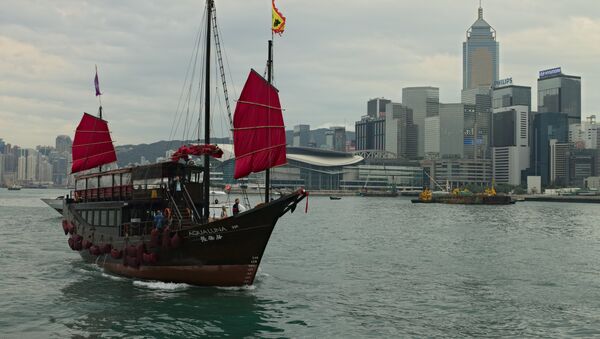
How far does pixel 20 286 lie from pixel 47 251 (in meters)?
16.4

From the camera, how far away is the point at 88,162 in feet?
151

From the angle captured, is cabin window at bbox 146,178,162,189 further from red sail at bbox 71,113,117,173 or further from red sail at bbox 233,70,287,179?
red sail at bbox 71,113,117,173

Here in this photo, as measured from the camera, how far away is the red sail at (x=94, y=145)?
45.8 m

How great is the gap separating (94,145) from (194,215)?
18.3 metres

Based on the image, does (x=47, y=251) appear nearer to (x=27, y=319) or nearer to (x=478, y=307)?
(x=27, y=319)

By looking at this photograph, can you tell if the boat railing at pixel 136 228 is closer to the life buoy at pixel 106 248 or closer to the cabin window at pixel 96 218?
the life buoy at pixel 106 248

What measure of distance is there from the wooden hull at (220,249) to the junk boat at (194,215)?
0.04m

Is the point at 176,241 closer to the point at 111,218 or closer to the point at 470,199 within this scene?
the point at 111,218

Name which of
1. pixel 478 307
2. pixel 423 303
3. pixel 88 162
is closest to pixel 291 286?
pixel 423 303

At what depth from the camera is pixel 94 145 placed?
151 ft

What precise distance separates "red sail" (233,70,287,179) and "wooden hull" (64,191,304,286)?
8.97ft

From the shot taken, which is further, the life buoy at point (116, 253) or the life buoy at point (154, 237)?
the life buoy at point (116, 253)

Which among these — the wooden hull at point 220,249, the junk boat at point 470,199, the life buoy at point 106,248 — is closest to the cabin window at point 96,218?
the life buoy at point 106,248

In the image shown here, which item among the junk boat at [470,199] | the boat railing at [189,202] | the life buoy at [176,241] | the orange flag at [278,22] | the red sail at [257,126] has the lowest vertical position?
the junk boat at [470,199]
